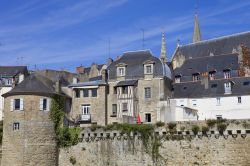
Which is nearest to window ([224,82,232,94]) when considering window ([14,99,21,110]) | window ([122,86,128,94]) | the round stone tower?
window ([122,86,128,94])

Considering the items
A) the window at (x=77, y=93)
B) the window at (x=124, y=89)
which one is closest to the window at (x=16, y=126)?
the window at (x=77, y=93)

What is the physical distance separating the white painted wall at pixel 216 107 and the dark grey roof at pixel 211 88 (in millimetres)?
480

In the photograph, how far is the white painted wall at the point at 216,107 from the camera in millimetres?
37625

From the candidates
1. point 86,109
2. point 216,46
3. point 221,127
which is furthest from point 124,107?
point 216,46

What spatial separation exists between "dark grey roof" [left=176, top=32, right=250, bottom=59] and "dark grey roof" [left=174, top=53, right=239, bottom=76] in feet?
6.33

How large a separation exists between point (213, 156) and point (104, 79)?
51.1 ft

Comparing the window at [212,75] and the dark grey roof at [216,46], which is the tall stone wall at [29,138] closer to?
the window at [212,75]

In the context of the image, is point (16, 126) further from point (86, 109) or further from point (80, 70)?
point (80, 70)

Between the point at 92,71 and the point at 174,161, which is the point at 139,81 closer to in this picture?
the point at 174,161

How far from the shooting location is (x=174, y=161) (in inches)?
1184

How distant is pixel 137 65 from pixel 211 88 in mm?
7300

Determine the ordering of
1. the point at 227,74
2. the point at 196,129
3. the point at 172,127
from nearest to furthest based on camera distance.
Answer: the point at 196,129, the point at 172,127, the point at 227,74

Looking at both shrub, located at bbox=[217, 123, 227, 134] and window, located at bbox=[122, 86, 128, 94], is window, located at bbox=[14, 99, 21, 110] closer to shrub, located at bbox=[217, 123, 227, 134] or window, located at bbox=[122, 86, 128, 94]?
window, located at bbox=[122, 86, 128, 94]

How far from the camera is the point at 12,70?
52844 mm
